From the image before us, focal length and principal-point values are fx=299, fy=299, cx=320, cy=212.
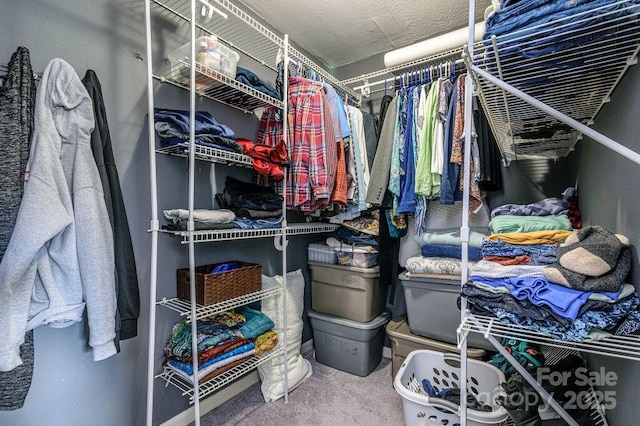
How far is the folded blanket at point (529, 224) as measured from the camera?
106 cm

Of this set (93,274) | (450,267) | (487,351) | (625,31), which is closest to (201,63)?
(93,274)

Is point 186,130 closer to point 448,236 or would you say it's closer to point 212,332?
point 212,332

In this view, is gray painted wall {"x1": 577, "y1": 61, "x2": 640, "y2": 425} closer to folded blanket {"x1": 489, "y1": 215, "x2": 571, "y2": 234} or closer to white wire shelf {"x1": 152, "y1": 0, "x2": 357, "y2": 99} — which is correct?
folded blanket {"x1": 489, "y1": 215, "x2": 571, "y2": 234}

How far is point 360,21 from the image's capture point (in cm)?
195

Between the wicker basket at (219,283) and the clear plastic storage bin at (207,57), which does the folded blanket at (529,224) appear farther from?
the clear plastic storage bin at (207,57)

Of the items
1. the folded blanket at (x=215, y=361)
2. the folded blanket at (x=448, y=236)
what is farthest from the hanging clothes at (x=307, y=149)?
the folded blanket at (x=215, y=361)

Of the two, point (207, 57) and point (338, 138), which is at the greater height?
point (207, 57)

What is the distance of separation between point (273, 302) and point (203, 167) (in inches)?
34.5

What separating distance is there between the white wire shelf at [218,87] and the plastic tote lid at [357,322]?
1396mm

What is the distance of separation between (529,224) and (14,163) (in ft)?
5.53

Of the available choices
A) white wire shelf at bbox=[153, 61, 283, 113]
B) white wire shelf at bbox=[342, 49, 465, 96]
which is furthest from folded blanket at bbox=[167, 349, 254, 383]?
white wire shelf at bbox=[342, 49, 465, 96]

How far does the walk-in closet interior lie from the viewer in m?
0.79

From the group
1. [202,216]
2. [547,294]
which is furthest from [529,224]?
[202,216]

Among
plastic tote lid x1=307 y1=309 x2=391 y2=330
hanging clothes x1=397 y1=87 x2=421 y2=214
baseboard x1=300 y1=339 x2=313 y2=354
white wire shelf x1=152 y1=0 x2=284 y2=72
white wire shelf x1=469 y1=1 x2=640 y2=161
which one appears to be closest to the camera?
white wire shelf x1=469 y1=1 x2=640 y2=161
